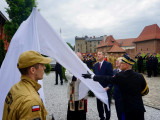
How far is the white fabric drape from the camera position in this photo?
229 cm

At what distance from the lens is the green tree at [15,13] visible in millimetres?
20094

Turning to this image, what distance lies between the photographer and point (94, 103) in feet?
20.3

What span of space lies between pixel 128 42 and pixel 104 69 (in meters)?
85.9

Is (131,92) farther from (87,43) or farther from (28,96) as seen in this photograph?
(87,43)

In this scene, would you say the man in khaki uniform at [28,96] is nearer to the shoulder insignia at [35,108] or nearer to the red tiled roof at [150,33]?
the shoulder insignia at [35,108]

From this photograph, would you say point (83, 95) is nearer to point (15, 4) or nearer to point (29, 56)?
point (29, 56)

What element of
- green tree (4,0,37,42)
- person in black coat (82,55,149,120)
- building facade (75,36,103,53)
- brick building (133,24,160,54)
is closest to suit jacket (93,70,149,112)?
person in black coat (82,55,149,120)

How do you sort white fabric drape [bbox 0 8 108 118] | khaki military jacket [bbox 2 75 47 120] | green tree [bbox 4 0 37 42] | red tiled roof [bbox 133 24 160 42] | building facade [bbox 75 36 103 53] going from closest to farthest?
khaki military jacket [bbox 2 75 47 120] < white fabric drape [bbox 0 8 108 118] < green tree [bbox 4 0 37 42] < red tiled roof [bbox 133 24 160 42] < building facade [bbox 75 36 103 53]

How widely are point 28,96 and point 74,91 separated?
2649 millimetres

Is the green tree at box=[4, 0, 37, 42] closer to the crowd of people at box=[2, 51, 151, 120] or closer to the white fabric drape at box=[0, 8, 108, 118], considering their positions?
the crowd of people at box=[2, 51, 151, 120]

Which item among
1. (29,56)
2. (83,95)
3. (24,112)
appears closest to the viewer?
(24,112)

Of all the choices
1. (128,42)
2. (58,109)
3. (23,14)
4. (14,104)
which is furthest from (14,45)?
(128,42)

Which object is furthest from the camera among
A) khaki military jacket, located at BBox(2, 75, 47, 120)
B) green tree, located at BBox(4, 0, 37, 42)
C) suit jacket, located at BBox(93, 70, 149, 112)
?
green tree, located at BBox(4, 0, 37, 42)

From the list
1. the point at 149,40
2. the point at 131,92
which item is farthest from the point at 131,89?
the point at 149,40
